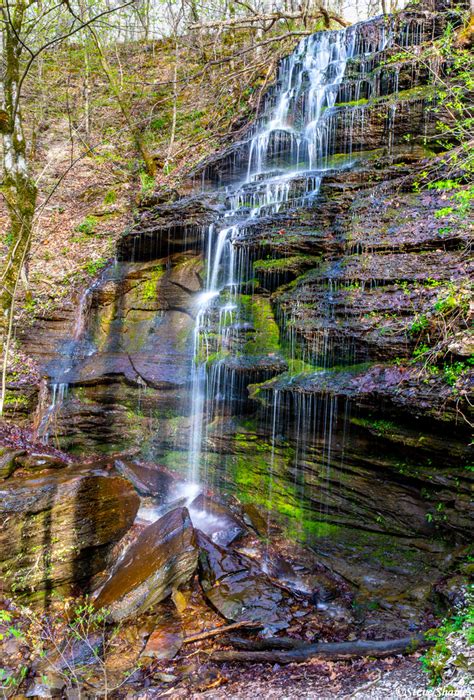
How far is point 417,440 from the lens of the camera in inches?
225

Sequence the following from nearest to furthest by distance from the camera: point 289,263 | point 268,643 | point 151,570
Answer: point 268,643 → point 151,570 → point 289,263

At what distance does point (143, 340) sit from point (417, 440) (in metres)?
6.35

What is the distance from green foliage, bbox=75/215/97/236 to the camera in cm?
1356

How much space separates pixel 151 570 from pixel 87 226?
11329 mm

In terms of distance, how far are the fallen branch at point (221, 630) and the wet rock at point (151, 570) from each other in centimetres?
73

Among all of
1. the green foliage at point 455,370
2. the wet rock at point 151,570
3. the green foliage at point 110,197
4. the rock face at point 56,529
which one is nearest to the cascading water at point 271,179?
the wet rock at point 151,570

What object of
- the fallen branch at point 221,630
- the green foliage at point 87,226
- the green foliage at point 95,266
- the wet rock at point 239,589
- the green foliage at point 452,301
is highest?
the green foliage at point 87,226

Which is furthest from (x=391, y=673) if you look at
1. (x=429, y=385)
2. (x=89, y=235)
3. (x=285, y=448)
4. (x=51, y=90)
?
(x=51, y=90)

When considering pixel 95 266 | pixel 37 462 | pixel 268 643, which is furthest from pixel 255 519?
pixel 95 266

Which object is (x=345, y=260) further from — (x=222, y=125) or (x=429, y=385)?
(x=222, y=125)

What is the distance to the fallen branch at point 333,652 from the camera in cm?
418

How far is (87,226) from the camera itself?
13742 mm

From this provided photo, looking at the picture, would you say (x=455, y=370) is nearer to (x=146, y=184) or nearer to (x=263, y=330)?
(x=263, y=330)

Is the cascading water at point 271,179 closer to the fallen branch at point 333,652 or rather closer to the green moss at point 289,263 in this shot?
the green moss at point 289,263
